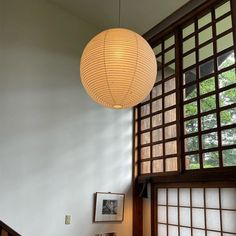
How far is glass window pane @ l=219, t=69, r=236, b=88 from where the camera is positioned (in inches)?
123

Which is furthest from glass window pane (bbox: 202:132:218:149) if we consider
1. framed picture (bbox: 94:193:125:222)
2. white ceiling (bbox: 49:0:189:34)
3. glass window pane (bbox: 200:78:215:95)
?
white ceiling (bbox: 49:0:189:34)

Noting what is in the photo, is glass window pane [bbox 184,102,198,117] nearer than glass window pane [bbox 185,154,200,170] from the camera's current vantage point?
No

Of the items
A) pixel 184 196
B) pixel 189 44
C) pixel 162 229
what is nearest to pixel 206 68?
pixel 189 44

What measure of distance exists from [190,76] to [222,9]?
2.70ft

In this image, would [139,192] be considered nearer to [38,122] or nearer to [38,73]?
[38,122]

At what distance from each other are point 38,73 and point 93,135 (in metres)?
1.06

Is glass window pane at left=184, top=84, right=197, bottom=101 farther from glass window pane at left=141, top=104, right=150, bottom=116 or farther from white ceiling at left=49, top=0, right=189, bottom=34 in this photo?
white ceiling at left=49, top=0, right=189, bottom=34

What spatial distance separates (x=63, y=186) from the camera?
11.9ft

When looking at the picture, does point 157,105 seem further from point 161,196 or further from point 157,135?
point 161,196

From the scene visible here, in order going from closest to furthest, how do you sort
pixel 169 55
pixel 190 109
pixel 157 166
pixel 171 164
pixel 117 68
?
pixel 117 68 < pixel 190 109 < pixel 171 164 < pixel 157 166 < pixel 169 55

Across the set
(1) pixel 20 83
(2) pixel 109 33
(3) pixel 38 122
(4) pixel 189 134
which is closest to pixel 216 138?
(4) pixel 189 134

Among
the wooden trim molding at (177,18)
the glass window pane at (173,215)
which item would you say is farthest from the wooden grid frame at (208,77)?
the glass window pane at (173,215)

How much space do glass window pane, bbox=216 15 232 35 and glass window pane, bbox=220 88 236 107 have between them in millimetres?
715

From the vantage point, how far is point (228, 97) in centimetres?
314
